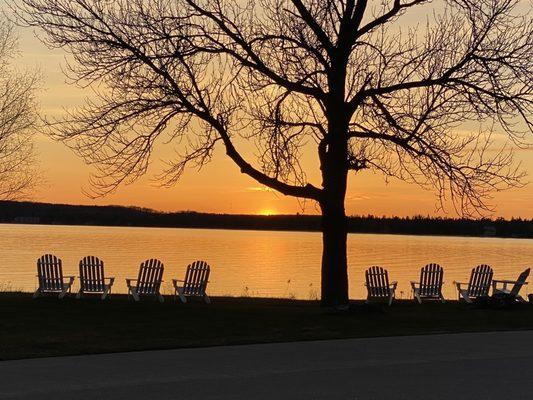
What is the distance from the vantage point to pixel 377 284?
872 inches

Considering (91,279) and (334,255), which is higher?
(334,255)

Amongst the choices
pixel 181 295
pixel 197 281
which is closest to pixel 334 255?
pixel 197 281

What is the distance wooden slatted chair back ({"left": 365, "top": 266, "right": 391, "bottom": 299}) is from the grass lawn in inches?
78.4

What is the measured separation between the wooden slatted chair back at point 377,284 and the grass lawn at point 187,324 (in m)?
1.99

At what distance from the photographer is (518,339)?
43.7ft

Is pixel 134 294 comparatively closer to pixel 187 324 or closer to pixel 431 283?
pixel 187 324

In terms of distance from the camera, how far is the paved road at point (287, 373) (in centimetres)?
852

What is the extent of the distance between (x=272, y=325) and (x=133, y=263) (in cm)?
3911

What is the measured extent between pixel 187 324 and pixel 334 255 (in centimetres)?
698

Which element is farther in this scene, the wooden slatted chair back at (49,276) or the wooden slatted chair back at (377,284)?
the wooden slatted chair back at (377,284)

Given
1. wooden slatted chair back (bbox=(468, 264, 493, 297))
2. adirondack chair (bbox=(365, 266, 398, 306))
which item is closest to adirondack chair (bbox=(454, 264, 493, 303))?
wooden slatted chair back (bbox=(468, 264, 493, 297))

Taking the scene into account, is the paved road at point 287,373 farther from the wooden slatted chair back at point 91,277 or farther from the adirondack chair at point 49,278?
the adirondack chair at point 49,278

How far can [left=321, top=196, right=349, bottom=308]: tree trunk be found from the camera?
20.8 metres

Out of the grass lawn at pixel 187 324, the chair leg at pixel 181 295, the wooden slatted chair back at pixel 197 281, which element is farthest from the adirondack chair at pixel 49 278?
the wooden slatted chair back at pixel 197 281
